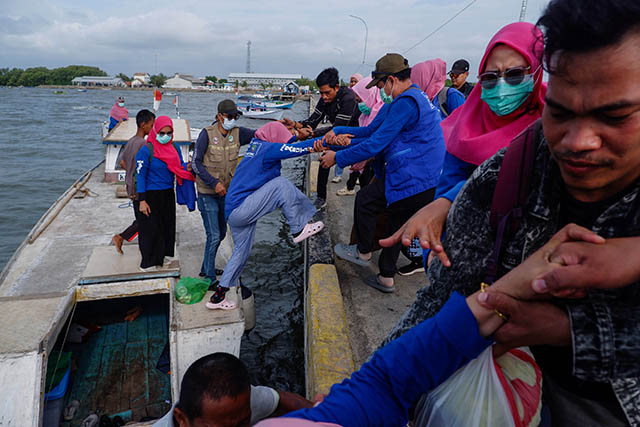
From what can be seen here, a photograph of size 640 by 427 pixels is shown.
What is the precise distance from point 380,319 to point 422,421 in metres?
2.24

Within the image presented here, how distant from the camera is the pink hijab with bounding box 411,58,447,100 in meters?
3.80

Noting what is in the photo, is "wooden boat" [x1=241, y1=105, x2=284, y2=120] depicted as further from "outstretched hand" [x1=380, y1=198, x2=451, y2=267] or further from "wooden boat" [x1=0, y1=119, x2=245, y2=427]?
"outstretched hand" [x1=380, y1=198, x2=451, y2=267]

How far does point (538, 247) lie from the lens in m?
0.95

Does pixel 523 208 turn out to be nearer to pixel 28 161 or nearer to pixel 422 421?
pixel 422 421

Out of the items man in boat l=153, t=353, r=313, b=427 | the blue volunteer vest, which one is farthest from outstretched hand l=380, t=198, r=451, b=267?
the blue volunteer vest

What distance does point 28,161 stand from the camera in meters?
18.0

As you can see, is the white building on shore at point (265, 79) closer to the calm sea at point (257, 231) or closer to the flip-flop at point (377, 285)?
the calm sea at point (257, 231)

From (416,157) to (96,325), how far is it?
5071 mm

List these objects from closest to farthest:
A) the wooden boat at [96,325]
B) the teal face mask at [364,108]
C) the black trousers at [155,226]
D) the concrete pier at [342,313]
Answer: the concrete pier at [342,313], the wooden boat at [96,325], the black trousers at [155,226], the teal face mask at [364,108]

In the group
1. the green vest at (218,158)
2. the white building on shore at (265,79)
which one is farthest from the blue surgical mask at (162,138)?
the white building on shore at (265,79)

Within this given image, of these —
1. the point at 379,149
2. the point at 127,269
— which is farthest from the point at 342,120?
the point at 127,269

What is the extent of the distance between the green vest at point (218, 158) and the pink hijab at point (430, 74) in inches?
90.9

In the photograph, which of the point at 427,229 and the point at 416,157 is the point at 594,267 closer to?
the point at 427,229

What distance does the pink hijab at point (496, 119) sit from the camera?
1618mm
